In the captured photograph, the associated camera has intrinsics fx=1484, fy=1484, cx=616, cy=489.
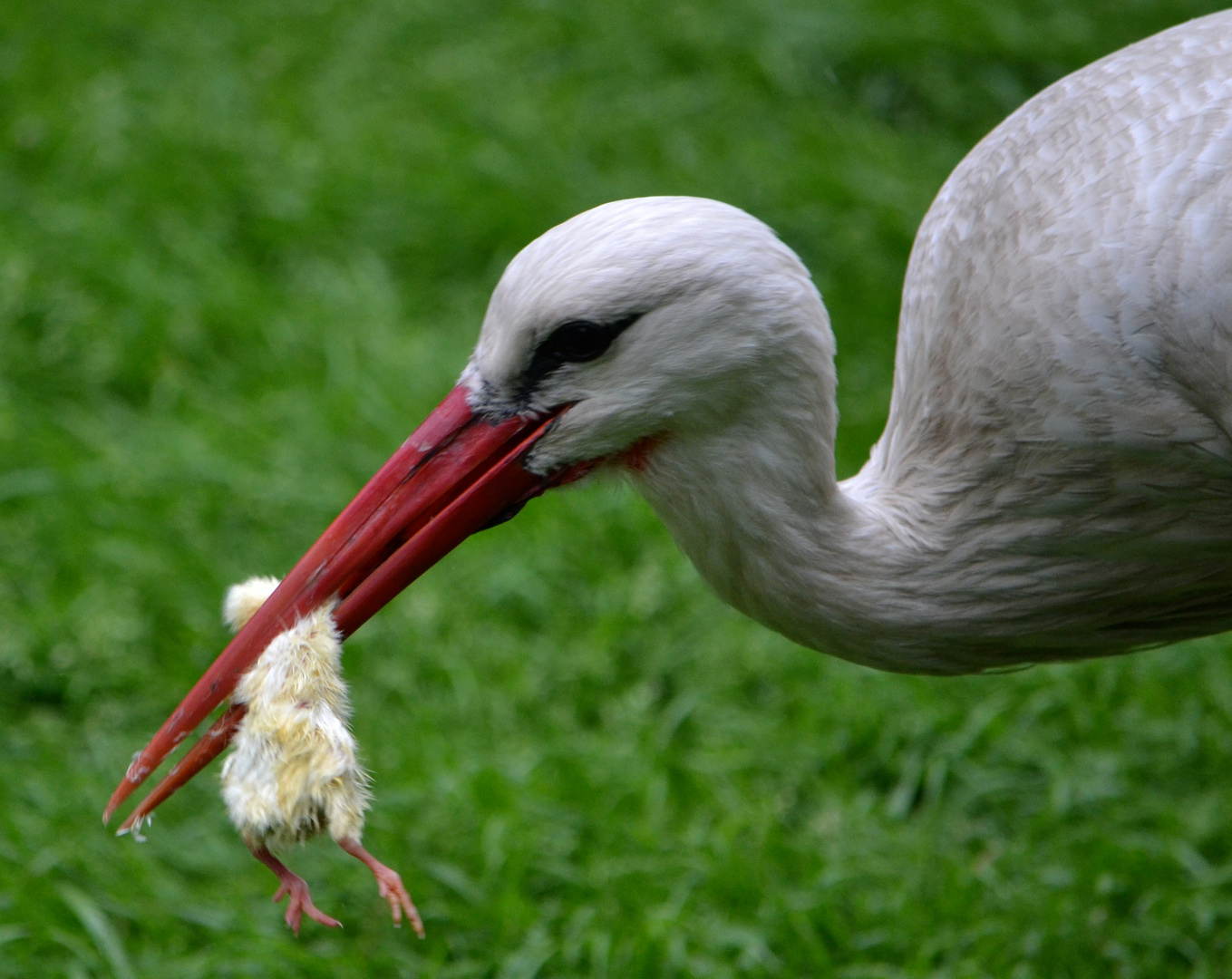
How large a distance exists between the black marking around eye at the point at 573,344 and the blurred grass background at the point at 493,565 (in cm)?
133

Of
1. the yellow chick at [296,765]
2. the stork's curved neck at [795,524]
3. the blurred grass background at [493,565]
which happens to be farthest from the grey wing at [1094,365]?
the blurred grass background at [493,565]

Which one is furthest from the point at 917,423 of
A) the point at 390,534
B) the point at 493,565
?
the point at 493,565

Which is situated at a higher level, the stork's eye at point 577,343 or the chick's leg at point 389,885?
the stork's eye at point 577,343

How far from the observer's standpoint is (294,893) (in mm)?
1753

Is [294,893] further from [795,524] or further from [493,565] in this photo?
[493,565]

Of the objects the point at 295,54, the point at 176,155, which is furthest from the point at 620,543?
the point at 295,54

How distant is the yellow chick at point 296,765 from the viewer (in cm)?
176

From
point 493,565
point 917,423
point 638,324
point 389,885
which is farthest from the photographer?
point 493,565

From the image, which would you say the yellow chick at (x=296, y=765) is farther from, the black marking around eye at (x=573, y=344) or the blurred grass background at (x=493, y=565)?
the blurred grass background at (x=493, y=565)

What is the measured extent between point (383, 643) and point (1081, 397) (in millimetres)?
2058

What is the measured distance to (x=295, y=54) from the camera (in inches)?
224

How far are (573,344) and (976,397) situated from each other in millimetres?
Result: 591

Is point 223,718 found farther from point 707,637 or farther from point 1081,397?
point 707,637

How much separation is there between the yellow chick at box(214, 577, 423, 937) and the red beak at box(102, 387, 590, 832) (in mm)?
50
